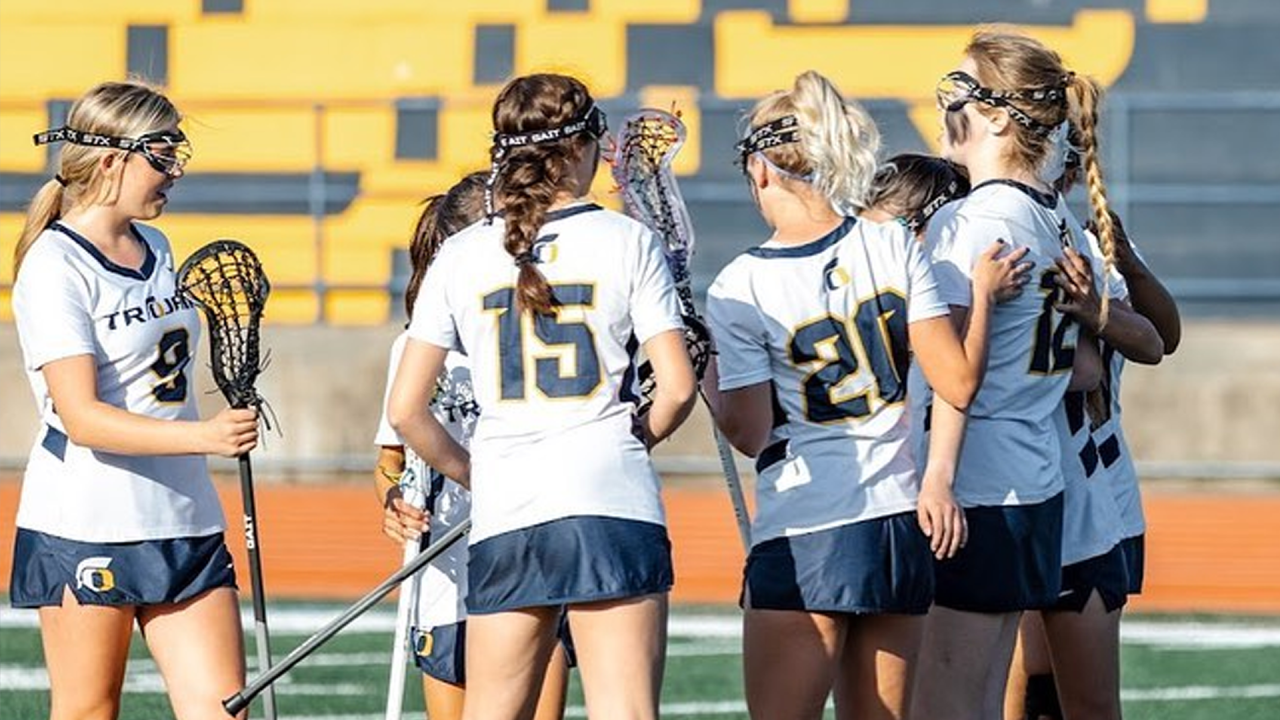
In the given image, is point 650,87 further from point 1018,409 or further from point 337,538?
point 1018,409

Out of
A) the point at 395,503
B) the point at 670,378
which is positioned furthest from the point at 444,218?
the point at 670,378

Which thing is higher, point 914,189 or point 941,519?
point 914,189

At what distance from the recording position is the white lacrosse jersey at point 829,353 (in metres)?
5.37

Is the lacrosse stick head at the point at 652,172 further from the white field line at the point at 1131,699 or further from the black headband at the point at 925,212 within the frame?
the white field line at the point at 1131,699

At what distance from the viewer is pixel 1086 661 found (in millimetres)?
5867

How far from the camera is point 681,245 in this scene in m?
5.89

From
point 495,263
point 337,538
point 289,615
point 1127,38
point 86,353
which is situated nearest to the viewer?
point 495,263

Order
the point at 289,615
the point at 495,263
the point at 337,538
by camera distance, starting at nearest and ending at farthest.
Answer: the point at 495,263
the point at 289,615
the point at 337,538

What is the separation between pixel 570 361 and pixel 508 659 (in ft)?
2.14

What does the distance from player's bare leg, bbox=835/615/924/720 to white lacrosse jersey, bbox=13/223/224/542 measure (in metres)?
1.57

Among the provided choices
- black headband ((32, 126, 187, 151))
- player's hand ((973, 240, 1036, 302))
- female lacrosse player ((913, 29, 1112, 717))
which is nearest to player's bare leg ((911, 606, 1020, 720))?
female lacrosse player ((913, 29, 1112, 717))

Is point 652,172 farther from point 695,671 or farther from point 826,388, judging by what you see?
point 695,671

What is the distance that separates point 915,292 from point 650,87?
1426 centimetres

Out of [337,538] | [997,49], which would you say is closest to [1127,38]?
[337,538]
